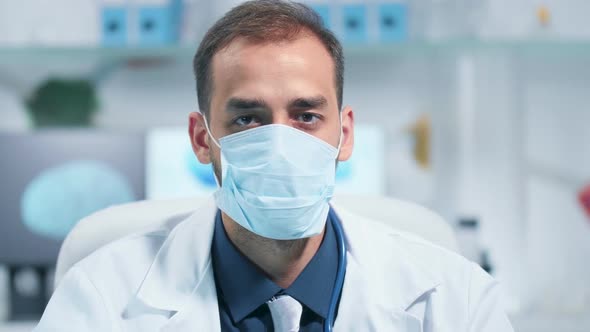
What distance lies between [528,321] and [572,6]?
106 centimetres

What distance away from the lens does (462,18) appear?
2273mm

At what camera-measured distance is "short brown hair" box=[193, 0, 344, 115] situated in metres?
1.27

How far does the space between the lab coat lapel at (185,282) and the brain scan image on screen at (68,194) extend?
0.95 m

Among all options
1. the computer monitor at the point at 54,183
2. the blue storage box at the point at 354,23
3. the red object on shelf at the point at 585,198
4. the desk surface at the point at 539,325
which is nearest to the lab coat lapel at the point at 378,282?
the desk surface at the point at 539,325

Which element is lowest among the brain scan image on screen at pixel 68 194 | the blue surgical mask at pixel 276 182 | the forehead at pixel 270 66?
the brain scan image on screen at pixel 68 194

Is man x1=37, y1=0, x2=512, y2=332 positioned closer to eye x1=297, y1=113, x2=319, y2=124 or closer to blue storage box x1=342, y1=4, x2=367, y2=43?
eye x1=297, y1=113, x2=319, y2=124

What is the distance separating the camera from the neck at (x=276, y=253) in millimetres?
1270

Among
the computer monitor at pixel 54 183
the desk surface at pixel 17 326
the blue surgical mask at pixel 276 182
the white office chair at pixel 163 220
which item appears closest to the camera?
the blue surgical mask at pixel 276 182

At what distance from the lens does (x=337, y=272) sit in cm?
129

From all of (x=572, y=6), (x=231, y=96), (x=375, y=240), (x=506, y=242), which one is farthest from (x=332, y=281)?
(x=572, y=6)

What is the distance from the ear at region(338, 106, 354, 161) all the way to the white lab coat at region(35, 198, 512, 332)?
0.13 metres

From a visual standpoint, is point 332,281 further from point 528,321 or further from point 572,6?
point 572,6

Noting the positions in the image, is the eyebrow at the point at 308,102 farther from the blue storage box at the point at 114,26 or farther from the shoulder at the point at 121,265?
the blue storage box at the point at 114,26

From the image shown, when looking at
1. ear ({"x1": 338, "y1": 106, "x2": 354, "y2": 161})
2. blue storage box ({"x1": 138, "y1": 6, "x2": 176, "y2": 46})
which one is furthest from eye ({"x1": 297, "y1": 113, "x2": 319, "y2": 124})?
blue storage box ({"x1": 138, "y1": 6, "x2": 176, "y2": 46})
